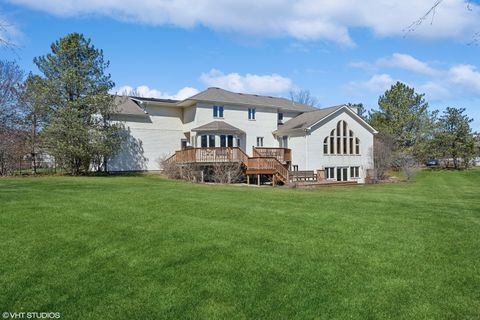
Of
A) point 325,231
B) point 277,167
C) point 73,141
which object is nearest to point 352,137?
point 277,167

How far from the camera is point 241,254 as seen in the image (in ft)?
21.3

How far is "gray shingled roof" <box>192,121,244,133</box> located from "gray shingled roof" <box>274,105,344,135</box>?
4510 mm

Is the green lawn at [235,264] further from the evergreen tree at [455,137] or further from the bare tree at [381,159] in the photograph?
the evergreen tree at [455,137]

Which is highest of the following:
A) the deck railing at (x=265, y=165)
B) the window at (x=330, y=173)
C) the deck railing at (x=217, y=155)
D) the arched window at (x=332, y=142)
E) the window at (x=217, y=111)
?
the window at (x=217, y=111)

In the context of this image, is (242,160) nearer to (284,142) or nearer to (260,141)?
(260,141)

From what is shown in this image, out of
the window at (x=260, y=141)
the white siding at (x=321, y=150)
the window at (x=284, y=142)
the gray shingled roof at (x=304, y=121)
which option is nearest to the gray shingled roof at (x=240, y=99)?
the gray shingled roof at (x=304, y=121)

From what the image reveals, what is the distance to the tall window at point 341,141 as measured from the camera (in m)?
29.8

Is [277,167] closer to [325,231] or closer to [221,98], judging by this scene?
[221,98]

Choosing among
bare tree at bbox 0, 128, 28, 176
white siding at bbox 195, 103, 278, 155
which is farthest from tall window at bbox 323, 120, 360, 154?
bare tree at bbox 0, 128, 28, 176

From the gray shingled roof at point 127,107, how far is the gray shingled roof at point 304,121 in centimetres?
1187

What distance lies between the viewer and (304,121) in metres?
30.7

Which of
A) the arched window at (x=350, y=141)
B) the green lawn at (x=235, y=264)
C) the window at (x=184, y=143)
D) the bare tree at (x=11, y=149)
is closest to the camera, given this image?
the green lawn at (x=235, y=264)

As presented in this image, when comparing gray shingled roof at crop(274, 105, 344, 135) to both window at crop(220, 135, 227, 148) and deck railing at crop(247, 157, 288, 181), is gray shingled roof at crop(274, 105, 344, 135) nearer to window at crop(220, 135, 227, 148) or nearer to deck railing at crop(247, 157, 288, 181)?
window at crop(220, 135, 227, 148)

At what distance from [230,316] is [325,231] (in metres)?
4.06
